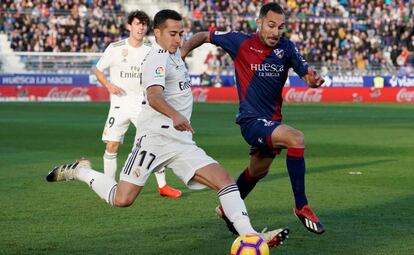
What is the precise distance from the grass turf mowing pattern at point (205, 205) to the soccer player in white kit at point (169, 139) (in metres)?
0.61

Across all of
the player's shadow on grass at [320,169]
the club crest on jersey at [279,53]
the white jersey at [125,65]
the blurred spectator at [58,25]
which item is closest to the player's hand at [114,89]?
the white jersey at [125,65]

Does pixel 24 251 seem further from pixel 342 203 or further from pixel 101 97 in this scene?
pixel 101 97

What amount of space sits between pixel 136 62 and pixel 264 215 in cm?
391

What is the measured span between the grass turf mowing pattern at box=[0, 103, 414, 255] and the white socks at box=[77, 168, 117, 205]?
1.39 feet

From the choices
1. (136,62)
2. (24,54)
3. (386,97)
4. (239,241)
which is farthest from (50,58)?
(239,241)

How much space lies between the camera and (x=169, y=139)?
8.01 m

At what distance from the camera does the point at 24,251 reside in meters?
8.01

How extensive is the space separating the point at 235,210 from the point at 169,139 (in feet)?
3.03

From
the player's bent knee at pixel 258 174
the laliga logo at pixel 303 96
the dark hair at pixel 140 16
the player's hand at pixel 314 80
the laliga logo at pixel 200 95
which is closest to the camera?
the player's hand at pixel 314 80

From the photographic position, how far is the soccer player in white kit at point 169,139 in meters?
7.76

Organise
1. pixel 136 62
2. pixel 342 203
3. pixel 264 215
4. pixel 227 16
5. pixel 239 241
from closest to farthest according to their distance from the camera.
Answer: pixel 239 241
pixel 264 215
pixel 342 203
pixel 136 62
pixel 227 16

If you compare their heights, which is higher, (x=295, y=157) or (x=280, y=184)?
(x=295, y=157)

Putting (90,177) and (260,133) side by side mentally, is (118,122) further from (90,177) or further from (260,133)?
(260,133)

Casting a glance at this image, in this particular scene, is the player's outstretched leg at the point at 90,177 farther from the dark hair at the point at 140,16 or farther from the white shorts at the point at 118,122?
the dark hair at the point at 140,16
